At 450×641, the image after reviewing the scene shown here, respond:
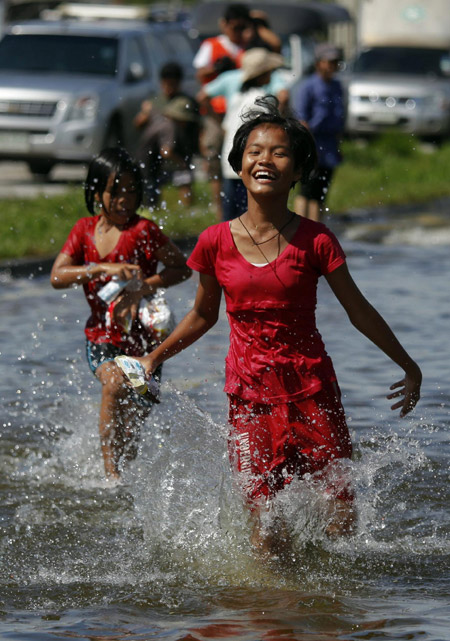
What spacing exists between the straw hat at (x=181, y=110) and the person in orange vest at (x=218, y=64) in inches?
14.6

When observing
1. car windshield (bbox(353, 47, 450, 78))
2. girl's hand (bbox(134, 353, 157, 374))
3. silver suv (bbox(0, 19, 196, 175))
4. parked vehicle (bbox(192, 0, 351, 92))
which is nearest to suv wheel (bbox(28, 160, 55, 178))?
silver suv (bbox(0, 19, 196, 175))

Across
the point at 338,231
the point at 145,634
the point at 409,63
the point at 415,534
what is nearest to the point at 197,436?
the point at 415,534

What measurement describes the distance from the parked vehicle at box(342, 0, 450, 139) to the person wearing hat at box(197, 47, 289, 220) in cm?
1213

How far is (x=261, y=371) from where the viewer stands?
4758mm

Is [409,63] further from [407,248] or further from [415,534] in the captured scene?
[415,534]

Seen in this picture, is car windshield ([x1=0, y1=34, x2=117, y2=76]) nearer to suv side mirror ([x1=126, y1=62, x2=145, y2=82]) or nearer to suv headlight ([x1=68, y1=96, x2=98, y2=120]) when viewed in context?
suv side mirror ([x1=126, y1=62, x2=145, y2=82])

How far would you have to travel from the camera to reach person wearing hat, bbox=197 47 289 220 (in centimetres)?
1087

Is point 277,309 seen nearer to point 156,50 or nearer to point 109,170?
point 109,170

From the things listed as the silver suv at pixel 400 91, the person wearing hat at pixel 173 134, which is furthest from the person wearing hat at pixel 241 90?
the silver suv at pixel 400 91

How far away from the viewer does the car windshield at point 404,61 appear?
2645cm

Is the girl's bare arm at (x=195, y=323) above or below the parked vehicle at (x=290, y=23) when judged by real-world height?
below

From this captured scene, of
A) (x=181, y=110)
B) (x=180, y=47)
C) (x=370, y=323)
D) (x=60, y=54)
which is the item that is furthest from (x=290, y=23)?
(x=370, y=323)

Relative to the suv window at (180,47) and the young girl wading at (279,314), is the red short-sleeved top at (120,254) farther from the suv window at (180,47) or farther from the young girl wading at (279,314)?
the suv window at (180,47)

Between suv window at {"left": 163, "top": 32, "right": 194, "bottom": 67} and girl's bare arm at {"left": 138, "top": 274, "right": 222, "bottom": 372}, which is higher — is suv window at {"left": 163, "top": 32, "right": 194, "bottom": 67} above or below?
above
